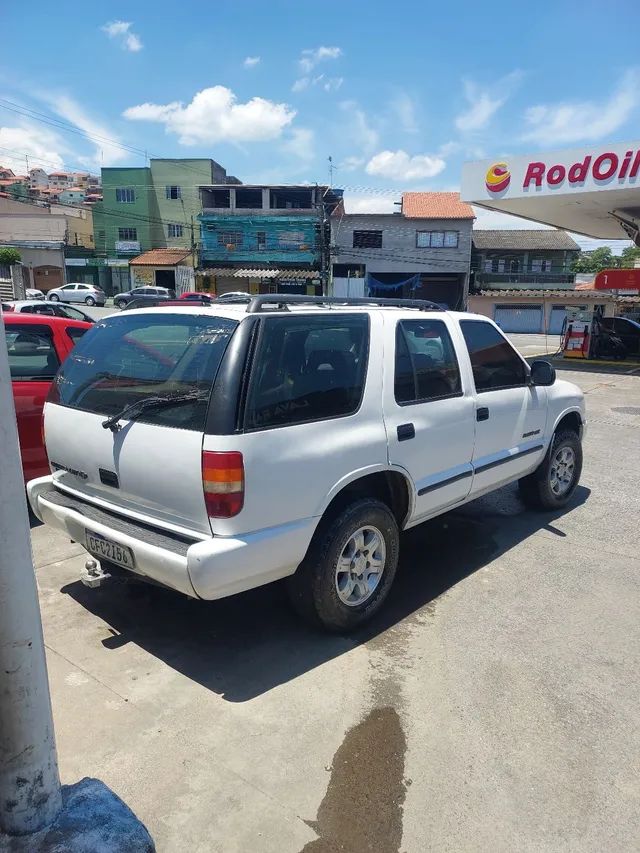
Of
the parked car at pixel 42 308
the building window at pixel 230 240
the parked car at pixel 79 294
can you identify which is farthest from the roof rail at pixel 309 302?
the building window at pixel 230 240

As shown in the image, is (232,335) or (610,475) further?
(610,475)

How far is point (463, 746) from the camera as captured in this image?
2.62m

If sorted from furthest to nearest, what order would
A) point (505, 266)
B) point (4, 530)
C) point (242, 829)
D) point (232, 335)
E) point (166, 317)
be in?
1. point (505, 266)
2. point (166, 317)
3. point (232, 335)
4. point (242, 829)
5. point (4, 530)

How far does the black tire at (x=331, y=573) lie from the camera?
318 centimetres

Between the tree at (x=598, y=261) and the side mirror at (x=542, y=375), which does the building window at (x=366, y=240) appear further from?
the tree at (x=598, y=261)

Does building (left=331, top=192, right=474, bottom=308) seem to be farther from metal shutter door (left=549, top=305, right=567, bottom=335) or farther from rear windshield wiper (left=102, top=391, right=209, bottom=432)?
rear windshield wiper (left=102, top=391, right=209, bottom=432)

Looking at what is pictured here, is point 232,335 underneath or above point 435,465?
above

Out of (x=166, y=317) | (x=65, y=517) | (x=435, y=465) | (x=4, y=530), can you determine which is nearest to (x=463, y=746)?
(x=435, y=465)

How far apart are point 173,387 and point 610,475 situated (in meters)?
5.74

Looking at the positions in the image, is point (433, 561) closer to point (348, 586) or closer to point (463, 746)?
point (348, 586)

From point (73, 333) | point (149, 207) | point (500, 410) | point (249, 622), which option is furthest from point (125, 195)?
point (249, 622)

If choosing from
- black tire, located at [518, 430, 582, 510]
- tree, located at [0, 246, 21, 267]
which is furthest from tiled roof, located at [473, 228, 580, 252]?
black tire, located at [518, 430, 582, 510]

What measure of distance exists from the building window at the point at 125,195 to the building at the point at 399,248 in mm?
20204

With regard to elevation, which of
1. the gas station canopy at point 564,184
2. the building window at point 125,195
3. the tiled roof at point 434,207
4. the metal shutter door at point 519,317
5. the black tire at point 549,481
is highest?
the building window at point 125,195
